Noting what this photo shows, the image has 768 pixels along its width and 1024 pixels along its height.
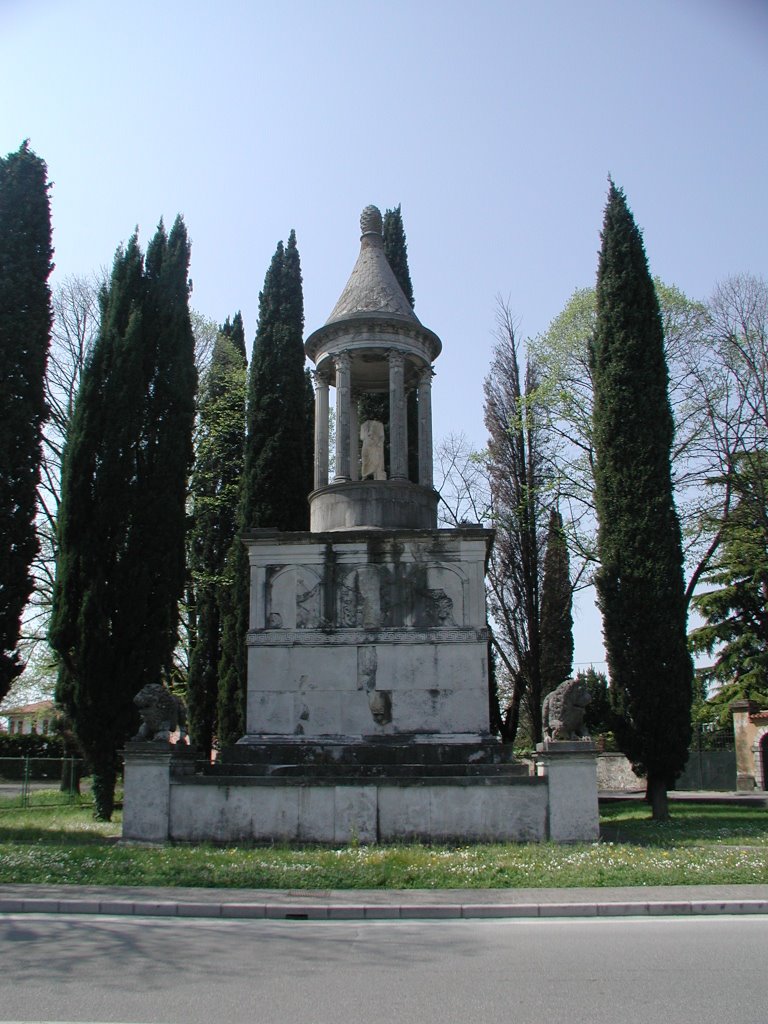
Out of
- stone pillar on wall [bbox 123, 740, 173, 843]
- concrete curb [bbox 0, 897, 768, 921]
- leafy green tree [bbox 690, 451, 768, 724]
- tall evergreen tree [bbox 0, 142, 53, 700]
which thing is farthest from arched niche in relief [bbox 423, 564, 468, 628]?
leafy green tree [bbox 690, 451, 768, 724]

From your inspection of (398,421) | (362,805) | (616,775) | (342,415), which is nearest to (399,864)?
(362,805)

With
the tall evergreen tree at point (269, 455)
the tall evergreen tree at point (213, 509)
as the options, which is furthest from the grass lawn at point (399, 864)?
the tall evergreen tree at point (213, 509)

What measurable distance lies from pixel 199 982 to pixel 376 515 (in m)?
11.2

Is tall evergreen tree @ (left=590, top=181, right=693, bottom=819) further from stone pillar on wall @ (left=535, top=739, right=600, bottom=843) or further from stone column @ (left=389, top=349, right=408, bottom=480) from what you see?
stone pillar on wall @ (left=535, top=739, right=600, bottom=843)

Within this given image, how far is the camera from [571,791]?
13.2 m

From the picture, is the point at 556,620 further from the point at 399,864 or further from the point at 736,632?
the point at 399,864

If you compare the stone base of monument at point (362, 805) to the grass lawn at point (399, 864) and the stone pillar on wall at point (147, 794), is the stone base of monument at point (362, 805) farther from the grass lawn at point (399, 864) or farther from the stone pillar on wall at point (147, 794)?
the grass lawn at point (399, 864)

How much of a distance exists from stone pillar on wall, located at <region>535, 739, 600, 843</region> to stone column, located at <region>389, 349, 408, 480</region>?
6.30 meters

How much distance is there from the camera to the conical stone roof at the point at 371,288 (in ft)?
60.0

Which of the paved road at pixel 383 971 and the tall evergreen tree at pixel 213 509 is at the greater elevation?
the tall evergreen tree at pixel 213 509

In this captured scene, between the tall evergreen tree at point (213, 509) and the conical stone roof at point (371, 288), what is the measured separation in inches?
417

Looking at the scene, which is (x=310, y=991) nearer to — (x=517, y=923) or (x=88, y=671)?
(x=517, y=923)

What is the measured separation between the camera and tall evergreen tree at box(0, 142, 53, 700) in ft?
61.1

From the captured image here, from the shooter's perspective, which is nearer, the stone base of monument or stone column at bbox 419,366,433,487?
the stone base of monument
